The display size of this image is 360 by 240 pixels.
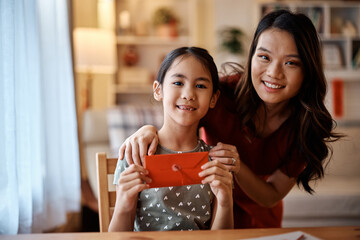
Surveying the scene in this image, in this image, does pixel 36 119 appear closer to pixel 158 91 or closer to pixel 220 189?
pixel 158 91

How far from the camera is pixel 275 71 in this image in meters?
1.21

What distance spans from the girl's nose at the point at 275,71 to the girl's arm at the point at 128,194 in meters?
0.58

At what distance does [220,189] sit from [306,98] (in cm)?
60

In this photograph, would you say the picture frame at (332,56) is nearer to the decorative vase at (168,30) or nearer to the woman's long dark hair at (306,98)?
the decorative vase at (168,30)

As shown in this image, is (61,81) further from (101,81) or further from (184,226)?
(101,81)

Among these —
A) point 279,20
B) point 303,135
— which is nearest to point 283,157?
point 303,135

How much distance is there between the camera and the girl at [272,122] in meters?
1.22

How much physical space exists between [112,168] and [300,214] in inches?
77.2

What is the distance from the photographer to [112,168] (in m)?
1.12

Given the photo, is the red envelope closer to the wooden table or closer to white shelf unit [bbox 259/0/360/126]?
the wooden table

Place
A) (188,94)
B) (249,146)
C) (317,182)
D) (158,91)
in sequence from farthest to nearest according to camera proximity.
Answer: (317,182), (249,146), (158,91), (188,94)

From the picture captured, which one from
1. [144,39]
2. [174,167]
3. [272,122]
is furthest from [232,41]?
[174,167]

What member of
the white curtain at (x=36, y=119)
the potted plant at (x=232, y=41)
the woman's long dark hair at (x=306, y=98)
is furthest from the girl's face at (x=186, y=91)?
the potted plant at (x=232, y=41)

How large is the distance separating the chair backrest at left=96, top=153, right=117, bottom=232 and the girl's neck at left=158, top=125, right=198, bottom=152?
0.17m
